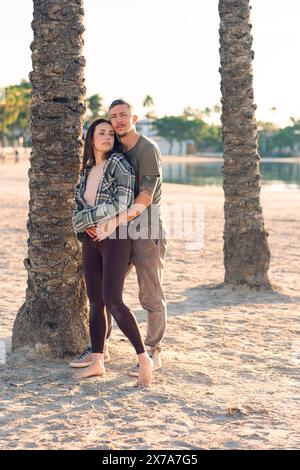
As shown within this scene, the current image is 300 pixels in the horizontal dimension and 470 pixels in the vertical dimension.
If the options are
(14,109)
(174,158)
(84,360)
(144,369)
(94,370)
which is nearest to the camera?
(144,369)

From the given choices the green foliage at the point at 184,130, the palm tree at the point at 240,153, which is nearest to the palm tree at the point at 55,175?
the palm tree at the point at 240,153

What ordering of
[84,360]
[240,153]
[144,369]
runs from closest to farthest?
[144,369]
[84,360]
[240,153]

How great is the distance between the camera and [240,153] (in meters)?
8.99

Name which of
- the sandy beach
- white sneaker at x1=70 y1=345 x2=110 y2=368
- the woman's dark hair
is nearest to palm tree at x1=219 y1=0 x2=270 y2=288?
the sandy beach

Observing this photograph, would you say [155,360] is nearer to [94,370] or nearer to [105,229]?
[94,370]

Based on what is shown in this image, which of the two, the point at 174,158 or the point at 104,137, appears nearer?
the point at 104,137

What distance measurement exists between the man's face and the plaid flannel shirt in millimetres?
198

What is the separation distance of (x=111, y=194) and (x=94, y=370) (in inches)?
52.3

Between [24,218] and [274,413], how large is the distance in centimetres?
1310

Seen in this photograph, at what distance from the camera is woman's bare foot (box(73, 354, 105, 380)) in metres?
5.38

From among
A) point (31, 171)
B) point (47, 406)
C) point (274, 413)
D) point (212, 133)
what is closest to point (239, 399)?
point (274, 413)

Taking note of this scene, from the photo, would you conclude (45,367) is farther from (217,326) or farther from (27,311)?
(217,326)

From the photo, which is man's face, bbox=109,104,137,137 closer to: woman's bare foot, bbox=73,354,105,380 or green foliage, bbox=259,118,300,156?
woman's bare foot, bbox=73,354,105,380

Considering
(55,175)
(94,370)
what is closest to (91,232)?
(55,175)
